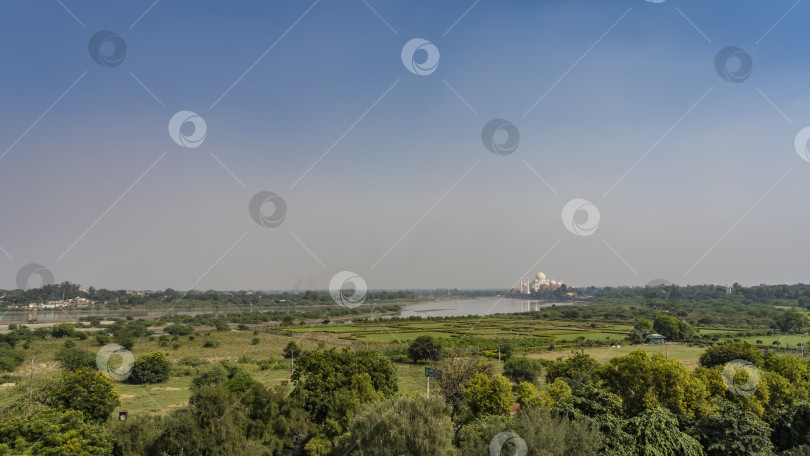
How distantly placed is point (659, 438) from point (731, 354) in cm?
2952

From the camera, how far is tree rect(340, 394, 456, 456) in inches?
623

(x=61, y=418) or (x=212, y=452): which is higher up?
(x=61, y=418)

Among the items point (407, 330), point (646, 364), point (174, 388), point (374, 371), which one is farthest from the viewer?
point (407, 330)

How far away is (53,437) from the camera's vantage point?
1708 cm

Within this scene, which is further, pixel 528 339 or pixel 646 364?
pixel 528 339

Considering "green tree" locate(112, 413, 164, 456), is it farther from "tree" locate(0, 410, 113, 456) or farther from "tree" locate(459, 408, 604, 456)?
"tree" locate(459, 408, 604, 456)

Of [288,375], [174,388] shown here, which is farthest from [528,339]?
[174,388]

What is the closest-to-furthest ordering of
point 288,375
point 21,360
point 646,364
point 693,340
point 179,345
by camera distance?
point 646,364 → point 288,375 → point 21,360 → point 179,345 → point 693,340

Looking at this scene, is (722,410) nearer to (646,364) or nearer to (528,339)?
(646,364)

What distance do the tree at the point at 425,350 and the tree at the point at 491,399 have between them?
27.0 m

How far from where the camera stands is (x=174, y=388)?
39.0m

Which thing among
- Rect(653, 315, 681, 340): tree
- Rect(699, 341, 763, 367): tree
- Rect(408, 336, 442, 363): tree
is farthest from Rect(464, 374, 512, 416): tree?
Rect(653, 315, 681, 340): tree

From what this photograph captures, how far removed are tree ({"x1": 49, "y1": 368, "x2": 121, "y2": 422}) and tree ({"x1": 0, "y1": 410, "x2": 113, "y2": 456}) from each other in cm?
Answer: 695

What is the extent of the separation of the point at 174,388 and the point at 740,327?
305 feet
